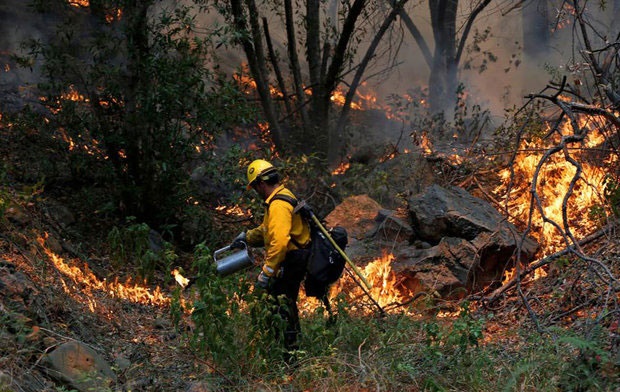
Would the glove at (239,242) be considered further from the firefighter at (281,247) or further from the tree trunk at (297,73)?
the tree trunk at (297,73)

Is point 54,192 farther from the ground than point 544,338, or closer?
farther from the ground

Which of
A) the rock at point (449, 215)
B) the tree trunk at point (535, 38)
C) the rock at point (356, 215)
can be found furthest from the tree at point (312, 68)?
the tree trunk at point (535, 38)

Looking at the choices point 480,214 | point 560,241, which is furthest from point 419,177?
point 560,241

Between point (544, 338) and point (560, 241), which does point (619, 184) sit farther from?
point (544, 338)

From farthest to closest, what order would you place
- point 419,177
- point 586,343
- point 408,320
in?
point 419,177
point 408,320
point 586,343

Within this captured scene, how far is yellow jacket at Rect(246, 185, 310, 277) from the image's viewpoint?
5445 millimetres

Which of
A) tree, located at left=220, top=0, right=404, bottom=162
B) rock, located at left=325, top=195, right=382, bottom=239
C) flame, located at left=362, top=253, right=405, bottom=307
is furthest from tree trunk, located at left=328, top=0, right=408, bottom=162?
flame, located at left=362, top=253, right=405, bottom=307

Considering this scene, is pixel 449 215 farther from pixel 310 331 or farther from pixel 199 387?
pixel 199 387

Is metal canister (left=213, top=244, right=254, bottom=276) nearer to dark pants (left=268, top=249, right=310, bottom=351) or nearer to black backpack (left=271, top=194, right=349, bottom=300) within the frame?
dark pants (left=268, top=249, right=310, bottom=351)

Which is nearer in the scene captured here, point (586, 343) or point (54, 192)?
point (586, 343)

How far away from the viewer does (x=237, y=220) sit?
10.3m

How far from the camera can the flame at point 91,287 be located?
6965mm

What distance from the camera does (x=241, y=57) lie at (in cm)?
1691

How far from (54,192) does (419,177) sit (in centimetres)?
505
